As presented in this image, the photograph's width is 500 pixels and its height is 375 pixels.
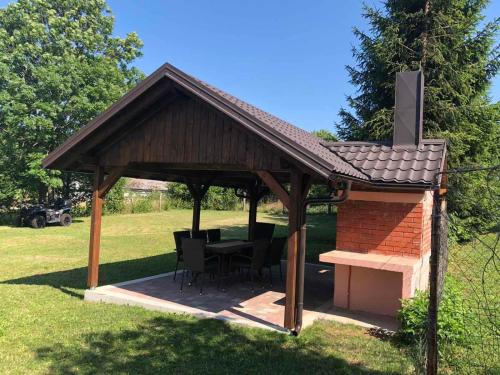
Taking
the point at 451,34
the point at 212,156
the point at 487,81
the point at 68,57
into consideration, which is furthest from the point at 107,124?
the point at 68,57

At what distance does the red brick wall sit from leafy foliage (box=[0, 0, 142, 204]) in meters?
16.7

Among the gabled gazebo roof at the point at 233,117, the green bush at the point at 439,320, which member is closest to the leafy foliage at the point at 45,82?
the gabled gazebo roof at the point at 233,117

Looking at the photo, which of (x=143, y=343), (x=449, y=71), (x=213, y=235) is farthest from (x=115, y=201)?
(x=143, y=343)

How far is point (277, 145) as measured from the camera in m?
5.19

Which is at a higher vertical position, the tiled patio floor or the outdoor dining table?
the outdoor dining table

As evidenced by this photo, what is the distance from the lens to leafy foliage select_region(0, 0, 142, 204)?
64.5ft

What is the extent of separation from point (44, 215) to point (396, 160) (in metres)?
16.7

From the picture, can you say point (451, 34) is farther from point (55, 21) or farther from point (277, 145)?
point (55, 21)

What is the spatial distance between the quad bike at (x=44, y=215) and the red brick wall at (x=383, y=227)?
51.6 feet

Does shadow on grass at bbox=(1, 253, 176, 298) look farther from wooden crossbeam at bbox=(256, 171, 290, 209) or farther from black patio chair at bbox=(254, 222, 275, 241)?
wooden crossbeam at bbox=(256, 171, 290, 209)

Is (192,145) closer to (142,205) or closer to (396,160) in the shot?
(396,160)

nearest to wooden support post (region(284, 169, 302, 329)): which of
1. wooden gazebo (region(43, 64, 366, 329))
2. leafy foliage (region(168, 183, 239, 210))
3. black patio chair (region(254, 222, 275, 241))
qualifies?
wooden gazebo (region(43, 64, 366, 329))

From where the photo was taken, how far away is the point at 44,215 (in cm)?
1842

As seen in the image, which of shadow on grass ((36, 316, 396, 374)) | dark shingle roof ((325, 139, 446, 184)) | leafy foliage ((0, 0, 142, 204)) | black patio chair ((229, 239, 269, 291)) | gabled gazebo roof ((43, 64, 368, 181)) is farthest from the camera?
leafy foliage ((0, 0, 142, 204))
